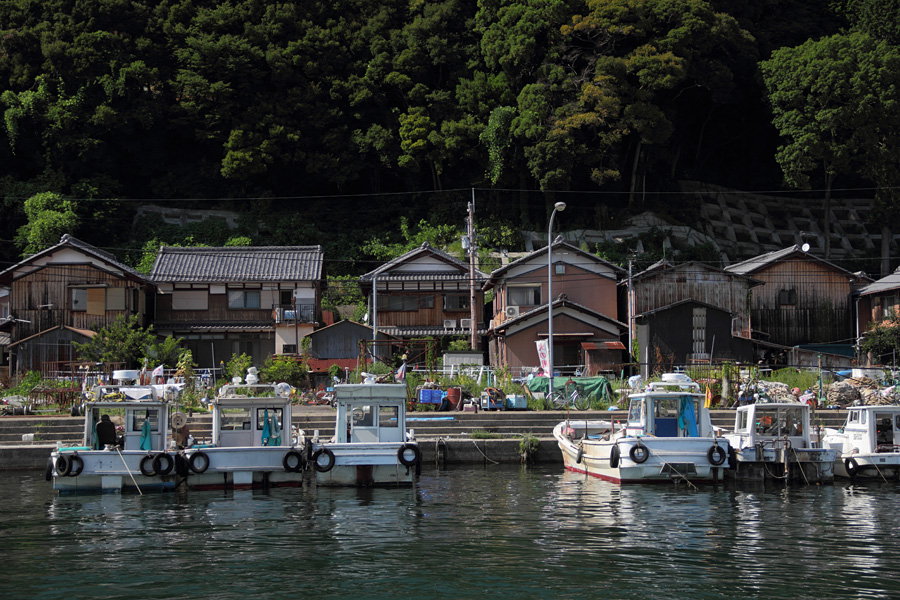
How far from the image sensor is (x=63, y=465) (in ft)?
68.3

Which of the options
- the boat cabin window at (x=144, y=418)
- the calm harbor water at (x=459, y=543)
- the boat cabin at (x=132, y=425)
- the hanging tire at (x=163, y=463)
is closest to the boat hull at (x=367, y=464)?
the calm harbor water at (x=459, y=543)

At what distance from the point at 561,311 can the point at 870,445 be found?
19709 mm

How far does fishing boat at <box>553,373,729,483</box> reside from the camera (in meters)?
21.8

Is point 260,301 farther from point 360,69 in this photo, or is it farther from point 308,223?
point 360,69

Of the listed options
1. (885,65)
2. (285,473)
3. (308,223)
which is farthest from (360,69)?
(285,473)

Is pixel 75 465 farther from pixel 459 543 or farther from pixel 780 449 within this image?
pixel 780 449

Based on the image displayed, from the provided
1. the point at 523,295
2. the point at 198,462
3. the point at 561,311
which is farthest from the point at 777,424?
the point at 523,295

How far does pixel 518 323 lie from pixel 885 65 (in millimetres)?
27023

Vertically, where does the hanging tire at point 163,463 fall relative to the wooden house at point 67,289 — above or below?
below

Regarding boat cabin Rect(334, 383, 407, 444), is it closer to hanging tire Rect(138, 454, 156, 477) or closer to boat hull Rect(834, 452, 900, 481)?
hanging tire Rect(138, 454, 156, 477)

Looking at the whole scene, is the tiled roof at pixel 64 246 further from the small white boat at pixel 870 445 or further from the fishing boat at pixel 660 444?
the small white boat at pixel 870 445

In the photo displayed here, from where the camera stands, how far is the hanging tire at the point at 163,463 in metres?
21.2

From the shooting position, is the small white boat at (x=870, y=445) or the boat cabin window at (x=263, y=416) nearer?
the boat cabin window at (x=263, y=416)

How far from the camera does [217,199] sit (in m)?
57.8
